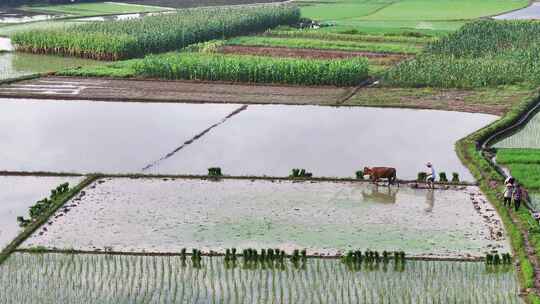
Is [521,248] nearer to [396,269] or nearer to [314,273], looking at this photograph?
[396,269]

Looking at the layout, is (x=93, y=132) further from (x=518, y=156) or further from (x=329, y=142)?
(x=518, y=156)

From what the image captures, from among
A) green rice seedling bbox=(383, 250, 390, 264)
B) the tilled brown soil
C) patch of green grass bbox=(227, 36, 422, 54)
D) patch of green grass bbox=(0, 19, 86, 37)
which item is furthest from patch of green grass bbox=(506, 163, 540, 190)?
patch of green grass bbox=(0, 19, 86, 37)

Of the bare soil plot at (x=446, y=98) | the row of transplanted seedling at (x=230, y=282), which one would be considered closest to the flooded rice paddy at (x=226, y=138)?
the bare soil plot at (x=446, y=98)

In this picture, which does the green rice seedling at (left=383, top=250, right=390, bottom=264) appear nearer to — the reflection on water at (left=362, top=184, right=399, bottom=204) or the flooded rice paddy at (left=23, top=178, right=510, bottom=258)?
the flooded rice paddy at (left=23, top=178, right=510, bottom=258)

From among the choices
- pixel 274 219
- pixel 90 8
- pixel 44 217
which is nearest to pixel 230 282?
pixel 274 219

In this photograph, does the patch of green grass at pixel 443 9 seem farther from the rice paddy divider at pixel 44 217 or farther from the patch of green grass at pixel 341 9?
the rice paddy divider at pixel 44 217

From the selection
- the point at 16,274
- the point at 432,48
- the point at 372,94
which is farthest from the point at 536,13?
the point at 16,274

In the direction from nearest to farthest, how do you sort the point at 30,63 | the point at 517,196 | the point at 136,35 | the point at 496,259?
the point at 496,259
the point at 517,196
the point at 30,63
the point at 136,35
